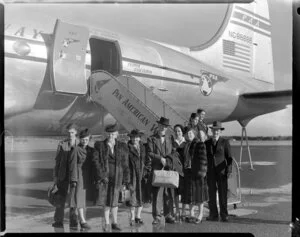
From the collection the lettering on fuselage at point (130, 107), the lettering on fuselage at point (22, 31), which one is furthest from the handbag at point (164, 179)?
the lettering on fuselage at point (22, 31)

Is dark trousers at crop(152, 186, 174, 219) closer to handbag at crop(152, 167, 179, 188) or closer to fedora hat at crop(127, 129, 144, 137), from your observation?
handbag at crop(152, 167, 179, 188)

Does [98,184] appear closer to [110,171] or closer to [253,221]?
[110,171]

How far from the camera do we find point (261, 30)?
12.6 ft

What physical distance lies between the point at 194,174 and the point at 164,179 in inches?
12.5

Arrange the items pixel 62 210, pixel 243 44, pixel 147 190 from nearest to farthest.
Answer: pixel 62 210 → pixel 147 190 → pixel 243 44

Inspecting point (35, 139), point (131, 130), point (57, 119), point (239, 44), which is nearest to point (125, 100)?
point (131, 130)

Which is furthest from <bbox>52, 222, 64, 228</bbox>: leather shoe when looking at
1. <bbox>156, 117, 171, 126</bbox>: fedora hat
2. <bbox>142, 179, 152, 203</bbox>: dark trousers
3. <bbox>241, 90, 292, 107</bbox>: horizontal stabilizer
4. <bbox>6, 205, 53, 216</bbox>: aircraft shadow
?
<bbox>241, 90, 292, 107</bbox>: horizontal stabilizer

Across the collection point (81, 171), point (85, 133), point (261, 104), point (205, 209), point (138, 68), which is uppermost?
point (138, 68)

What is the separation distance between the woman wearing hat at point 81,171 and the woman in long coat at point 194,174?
92cm

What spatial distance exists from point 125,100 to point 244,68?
1.49m

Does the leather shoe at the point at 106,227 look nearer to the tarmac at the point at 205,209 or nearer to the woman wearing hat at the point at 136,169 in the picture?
the tarmac at the point at 205,209

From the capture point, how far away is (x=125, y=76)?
3559 millimetres

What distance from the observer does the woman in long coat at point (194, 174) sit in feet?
11.5

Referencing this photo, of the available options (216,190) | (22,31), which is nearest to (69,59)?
(22,31)
